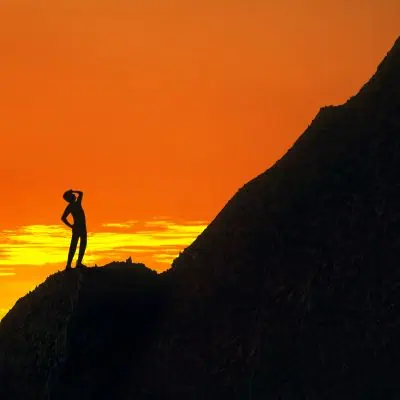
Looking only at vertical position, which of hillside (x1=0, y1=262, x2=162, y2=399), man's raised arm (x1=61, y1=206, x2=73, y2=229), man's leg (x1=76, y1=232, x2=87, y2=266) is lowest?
hillside (x1=0, y1=262, x2=162, y2=399)

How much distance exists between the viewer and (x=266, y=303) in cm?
5931

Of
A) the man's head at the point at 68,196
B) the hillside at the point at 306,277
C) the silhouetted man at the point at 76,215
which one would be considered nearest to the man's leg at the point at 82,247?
the silhouetted man at the point at 76,215

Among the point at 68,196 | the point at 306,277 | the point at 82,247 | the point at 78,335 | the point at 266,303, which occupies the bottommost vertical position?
the point at 78,335

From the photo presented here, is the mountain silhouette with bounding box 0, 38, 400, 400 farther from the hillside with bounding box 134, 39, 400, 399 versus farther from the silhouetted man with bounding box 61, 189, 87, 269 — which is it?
the silhouetted man with bounding box 61, 189, 87, 269

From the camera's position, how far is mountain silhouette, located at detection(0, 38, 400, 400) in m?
56.5

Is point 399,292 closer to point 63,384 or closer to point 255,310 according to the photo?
point 255,310

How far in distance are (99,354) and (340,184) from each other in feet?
51.0

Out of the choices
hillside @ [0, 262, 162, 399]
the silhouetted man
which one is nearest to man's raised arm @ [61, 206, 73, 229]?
the silhouetted man

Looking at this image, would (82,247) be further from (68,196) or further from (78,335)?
(78,335)

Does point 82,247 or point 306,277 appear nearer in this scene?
point 306,277

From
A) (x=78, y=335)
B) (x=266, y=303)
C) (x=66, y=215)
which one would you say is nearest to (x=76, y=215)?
(x=66, y=215)

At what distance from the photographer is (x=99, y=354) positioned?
200 ft

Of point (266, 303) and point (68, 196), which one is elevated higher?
point (68, 196)

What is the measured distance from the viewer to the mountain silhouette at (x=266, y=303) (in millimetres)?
56531
